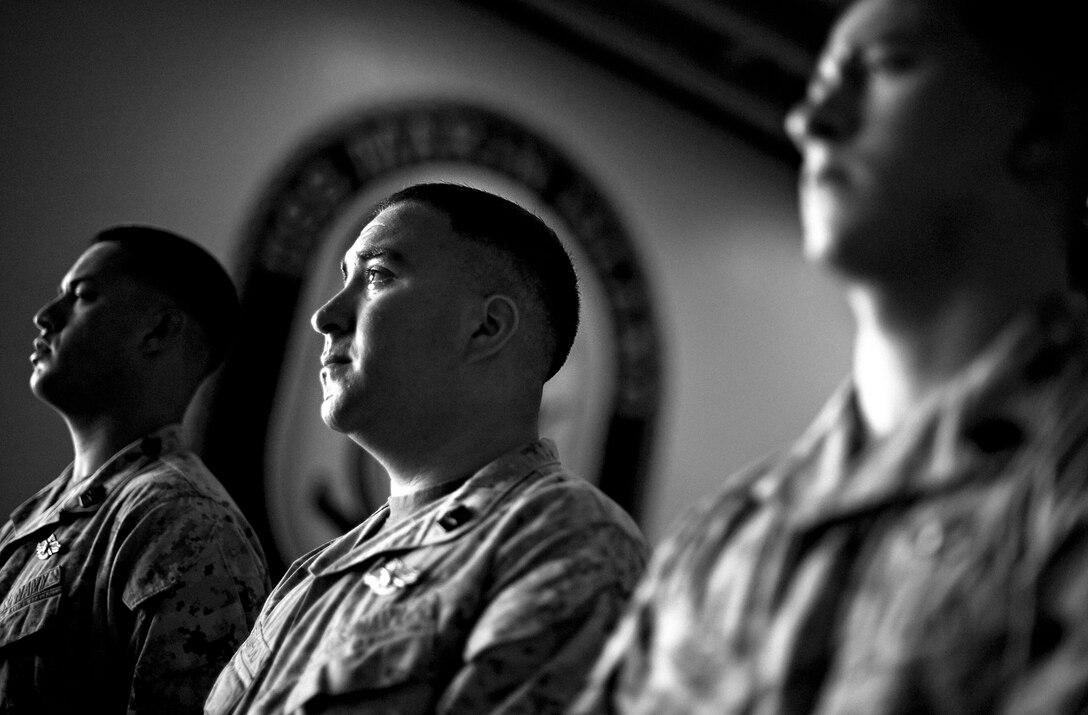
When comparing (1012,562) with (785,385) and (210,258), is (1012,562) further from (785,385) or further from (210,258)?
(785,385)

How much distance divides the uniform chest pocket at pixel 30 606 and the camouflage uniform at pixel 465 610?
0.53 metres

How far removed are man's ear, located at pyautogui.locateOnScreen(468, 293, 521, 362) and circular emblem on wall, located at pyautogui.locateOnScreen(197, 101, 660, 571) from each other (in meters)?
2.40

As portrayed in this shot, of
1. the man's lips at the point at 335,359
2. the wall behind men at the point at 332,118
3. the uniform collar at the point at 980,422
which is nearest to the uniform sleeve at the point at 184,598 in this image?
the man's lips at the point at 335,359

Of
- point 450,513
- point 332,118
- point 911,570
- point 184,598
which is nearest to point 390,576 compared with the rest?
point 450,513

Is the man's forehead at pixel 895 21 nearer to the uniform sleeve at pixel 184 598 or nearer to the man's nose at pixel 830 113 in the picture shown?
the man's nose at pixel 830 113

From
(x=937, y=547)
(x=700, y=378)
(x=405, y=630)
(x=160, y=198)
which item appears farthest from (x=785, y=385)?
(x=937, y=547)

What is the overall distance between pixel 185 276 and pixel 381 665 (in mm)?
1207

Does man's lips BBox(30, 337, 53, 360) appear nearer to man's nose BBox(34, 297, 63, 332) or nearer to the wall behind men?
man's nose BBox(34, 297, 63, 332)

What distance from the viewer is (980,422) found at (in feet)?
2.39

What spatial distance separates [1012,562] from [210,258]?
5.95 feet

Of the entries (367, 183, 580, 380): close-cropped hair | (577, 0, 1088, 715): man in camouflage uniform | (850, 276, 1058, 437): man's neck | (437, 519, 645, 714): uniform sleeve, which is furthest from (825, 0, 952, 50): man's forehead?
(367, 183, 580, 380): close-cropped hair

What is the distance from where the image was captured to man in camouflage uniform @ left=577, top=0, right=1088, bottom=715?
0.68 metres

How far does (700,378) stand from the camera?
5.12 metres

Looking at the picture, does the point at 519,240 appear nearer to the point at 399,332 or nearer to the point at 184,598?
the point at 399,332
